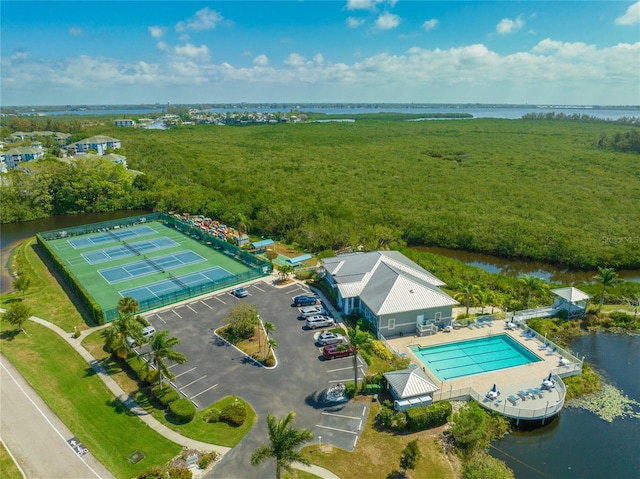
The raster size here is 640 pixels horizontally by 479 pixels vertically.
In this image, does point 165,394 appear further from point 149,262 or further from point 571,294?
point 571,294

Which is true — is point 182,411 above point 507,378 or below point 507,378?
above

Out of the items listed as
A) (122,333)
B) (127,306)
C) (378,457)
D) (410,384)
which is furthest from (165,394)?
(410,384)

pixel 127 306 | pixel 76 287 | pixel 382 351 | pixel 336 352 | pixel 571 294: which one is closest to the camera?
pixel 336 352

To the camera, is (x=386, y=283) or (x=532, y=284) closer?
(x=386, y=283)

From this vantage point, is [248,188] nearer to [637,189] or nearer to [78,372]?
[78,372]

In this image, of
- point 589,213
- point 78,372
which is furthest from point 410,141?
point 78,372

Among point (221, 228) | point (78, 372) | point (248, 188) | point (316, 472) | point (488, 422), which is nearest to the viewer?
point (316, 472)
